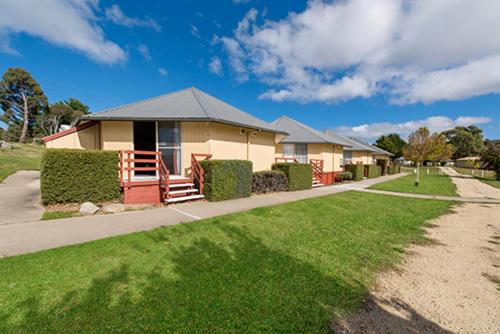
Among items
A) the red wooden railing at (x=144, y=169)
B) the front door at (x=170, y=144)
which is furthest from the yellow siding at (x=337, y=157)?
the red wooden railing at (x=144, y=169)

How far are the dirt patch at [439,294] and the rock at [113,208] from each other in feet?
22.1

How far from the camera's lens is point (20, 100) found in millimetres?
42406

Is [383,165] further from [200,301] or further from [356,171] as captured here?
[200,301]

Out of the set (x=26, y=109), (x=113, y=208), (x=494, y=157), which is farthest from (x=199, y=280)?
(x=26, y=109)

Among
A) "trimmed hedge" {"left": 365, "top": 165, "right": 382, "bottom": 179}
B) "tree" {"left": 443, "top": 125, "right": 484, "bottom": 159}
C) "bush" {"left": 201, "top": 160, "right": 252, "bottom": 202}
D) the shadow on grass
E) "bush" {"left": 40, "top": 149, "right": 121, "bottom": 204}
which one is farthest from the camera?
"tree" {"left": 443, "top": 125, "right": 484, "bottom": 159}

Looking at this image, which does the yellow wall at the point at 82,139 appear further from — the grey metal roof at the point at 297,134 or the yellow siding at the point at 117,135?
the grey metal roof at the point at 297,134

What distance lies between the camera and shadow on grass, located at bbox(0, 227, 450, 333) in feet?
7.43

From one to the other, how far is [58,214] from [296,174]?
34.4 ft

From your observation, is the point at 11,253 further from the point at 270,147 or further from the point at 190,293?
the point at 270,147

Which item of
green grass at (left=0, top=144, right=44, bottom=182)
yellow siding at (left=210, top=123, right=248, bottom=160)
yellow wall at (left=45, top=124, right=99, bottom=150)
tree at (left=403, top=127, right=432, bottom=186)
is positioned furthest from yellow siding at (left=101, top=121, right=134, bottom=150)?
tree at (left=403, top=127, right=432, bottom=186)

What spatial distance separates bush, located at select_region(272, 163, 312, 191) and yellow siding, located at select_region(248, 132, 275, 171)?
717 millimetres

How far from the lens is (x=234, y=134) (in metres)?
11.2

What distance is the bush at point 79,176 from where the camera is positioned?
A: 653 centimetres

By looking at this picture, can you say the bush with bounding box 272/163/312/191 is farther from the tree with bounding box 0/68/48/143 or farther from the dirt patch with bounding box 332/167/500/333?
the tree with bounding box 0/68/48/143
